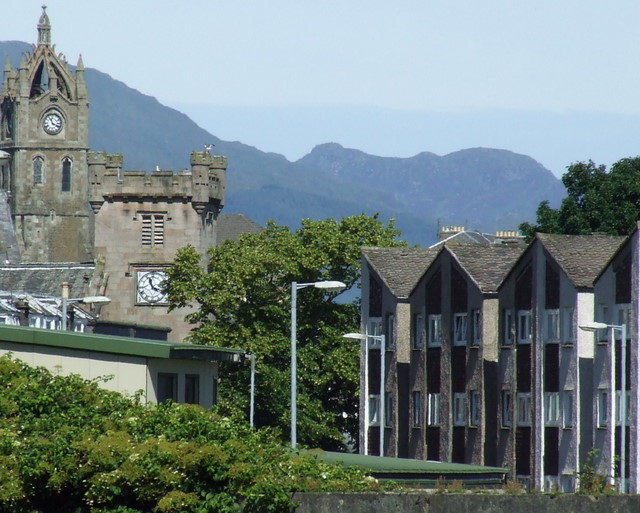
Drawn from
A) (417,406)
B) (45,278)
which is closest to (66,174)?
(45,278)

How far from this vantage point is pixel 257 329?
95.4m

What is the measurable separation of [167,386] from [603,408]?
2633 cm

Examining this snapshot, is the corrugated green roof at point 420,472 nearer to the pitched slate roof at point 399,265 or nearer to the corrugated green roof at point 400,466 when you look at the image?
the corrugated green roof at point 400,466

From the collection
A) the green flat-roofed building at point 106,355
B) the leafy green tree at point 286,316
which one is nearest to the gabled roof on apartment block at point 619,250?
the leafy green tree at point 286,316

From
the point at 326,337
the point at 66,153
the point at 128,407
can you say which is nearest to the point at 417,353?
the point at 326,337

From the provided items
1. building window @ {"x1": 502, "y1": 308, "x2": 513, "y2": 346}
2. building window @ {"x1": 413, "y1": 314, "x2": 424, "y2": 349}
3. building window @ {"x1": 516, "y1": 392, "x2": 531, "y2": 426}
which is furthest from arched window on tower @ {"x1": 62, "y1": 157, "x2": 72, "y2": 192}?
building window @ {"x1": 516, "y1": 392, "x2": 531, "y2": 426}

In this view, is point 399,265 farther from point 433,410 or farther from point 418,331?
point 433,410

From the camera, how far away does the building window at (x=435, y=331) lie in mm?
83188

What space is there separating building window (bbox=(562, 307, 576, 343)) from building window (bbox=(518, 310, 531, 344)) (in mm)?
2641

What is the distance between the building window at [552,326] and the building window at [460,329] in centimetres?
579

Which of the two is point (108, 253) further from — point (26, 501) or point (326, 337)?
point (26, 501)

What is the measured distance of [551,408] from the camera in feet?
246

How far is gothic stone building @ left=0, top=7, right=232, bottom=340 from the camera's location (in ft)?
462

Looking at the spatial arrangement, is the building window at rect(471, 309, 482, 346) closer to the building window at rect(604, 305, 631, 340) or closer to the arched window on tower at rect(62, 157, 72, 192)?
the building window at rect(604, 305, 631, 340)
